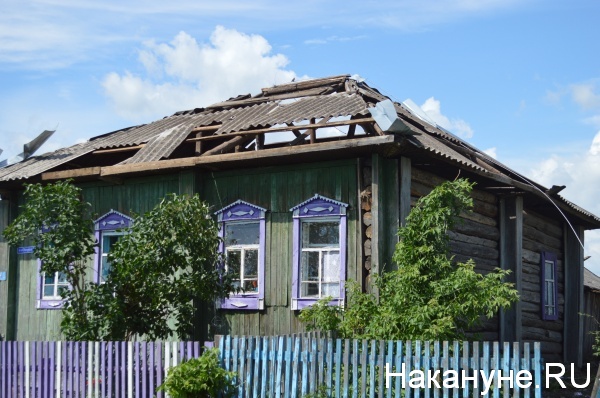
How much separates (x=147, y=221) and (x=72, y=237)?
45.8 inches

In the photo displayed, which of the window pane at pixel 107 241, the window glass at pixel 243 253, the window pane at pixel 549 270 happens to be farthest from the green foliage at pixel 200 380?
the window pane at pixel 549 270

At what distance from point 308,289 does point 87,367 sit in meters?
3.83

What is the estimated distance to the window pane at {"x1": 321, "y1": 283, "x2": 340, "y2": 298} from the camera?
13.2 m

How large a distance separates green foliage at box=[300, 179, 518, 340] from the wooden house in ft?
3.79

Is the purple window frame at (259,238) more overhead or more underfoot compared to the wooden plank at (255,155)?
more underfoot

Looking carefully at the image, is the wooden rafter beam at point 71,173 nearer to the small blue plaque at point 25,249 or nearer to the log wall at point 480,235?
the small blue plaque at point 25,249

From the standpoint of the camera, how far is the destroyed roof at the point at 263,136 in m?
13.2

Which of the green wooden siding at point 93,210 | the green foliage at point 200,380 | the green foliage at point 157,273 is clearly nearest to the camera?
the green foliage at point 200,380

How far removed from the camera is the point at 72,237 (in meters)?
12.4

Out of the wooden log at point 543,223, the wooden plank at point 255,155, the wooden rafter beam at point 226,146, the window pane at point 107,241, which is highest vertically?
the wooden rafter beam at point 226,146

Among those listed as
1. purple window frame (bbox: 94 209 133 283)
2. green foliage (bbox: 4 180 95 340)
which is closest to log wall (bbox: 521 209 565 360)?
purple window frame (bbox: 94 209 133 283)

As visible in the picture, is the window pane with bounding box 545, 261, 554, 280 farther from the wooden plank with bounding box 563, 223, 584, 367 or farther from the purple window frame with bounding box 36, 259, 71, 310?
the purple window frame with bounding box 36, 259, 71, 310

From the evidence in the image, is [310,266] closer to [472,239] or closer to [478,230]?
[472,239]

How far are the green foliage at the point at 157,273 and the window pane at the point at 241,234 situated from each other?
4.96ft
